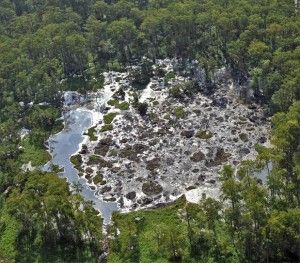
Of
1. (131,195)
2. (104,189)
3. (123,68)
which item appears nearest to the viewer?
(131,195)

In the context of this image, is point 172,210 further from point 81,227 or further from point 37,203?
point 37,203

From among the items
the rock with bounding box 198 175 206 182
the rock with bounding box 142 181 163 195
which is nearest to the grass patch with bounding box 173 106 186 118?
the rock with bounding box 198 175 206 182

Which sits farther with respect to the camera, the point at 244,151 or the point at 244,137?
the point at 244,137

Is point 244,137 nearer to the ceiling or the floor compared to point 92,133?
nearer to the floor

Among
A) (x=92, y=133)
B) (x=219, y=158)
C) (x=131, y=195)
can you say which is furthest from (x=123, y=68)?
(x=131, y=195)

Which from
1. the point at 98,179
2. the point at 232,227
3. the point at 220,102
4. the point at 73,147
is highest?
the point at 220,102

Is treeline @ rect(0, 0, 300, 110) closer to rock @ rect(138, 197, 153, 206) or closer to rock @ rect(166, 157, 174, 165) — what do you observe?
rock @ rect(166, 157, 174, 165)

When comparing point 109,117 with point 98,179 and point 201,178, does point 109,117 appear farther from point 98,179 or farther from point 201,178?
point 201,178

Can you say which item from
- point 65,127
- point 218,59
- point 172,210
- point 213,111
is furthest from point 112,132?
point 218,59

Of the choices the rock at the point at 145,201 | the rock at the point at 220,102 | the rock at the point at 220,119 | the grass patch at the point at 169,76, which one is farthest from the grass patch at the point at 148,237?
the grass patch at the point at 169,76
